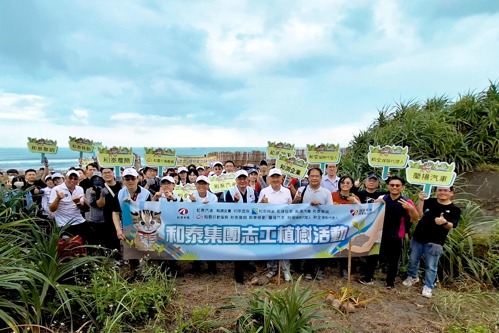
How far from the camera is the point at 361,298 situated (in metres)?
4.30

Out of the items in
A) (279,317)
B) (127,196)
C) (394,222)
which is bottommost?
(279,317)

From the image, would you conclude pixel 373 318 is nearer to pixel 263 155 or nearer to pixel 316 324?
pixel 316 324

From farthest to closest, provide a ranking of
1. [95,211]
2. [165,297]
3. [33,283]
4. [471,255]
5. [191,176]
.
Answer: [191,176], [95,211], [471,255], [165,297], [33,283]

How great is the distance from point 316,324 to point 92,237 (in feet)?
12.0

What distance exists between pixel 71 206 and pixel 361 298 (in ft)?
14.7

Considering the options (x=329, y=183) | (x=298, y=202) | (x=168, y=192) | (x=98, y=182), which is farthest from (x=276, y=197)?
(x=98, y=182)

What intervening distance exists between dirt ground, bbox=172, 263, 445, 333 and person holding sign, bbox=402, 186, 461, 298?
41cm

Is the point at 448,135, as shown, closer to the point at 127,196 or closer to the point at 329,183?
the point at 329,183

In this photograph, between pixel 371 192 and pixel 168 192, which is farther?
pixel 371 192

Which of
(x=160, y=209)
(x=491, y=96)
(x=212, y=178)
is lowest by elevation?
(x=160, y=209)

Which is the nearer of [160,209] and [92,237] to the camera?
[160,209]

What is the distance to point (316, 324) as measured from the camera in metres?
3.51

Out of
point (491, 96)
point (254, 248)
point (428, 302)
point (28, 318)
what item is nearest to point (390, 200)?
point (428, 302)

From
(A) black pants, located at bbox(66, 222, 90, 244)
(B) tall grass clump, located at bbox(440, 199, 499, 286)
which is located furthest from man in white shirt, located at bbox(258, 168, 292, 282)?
(A) black pants, located at bbox(66, 222, 90, 244)
